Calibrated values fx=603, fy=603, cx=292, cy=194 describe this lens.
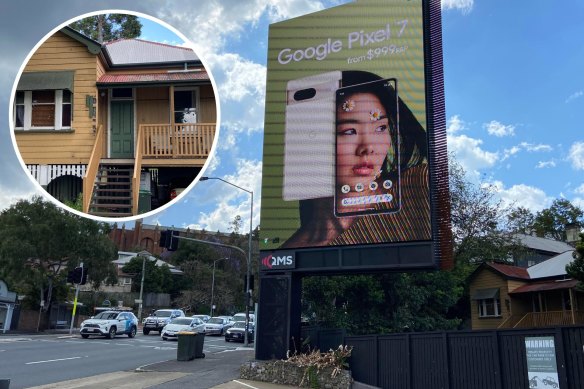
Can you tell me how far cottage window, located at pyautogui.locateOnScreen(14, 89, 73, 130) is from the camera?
275 inches

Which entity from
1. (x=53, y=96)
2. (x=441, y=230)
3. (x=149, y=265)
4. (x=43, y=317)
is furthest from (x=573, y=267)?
(x=149, y=265)

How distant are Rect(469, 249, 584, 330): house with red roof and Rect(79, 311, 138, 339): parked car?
20.5 m

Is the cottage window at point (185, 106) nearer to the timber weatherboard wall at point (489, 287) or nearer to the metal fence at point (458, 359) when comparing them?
the metal fence at point (458, 359)

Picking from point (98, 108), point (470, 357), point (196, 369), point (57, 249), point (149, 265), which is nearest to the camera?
point (98, 108)

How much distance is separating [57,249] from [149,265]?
28789 millimetres

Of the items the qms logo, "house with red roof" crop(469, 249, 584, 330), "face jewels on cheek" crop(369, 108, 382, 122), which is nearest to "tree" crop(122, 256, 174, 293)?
"house with red roof" crop(469, 249, 584, 330)

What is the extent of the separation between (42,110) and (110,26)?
2.34 m

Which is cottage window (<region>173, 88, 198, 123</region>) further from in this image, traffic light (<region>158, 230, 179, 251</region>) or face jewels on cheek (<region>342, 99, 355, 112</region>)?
traffic light (<region>158, 230, 179, 251</region>)

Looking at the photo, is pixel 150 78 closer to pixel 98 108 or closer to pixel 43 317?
pixel 98 108

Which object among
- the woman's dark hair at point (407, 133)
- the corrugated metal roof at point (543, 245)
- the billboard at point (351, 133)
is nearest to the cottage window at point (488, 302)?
the corrugated metal roof at point (543, 245)

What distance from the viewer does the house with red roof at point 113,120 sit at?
23.4 ft

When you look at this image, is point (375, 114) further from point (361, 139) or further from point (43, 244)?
point (43, 244)

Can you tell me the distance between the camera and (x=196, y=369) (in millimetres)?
19172

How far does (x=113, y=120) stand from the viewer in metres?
7.77
